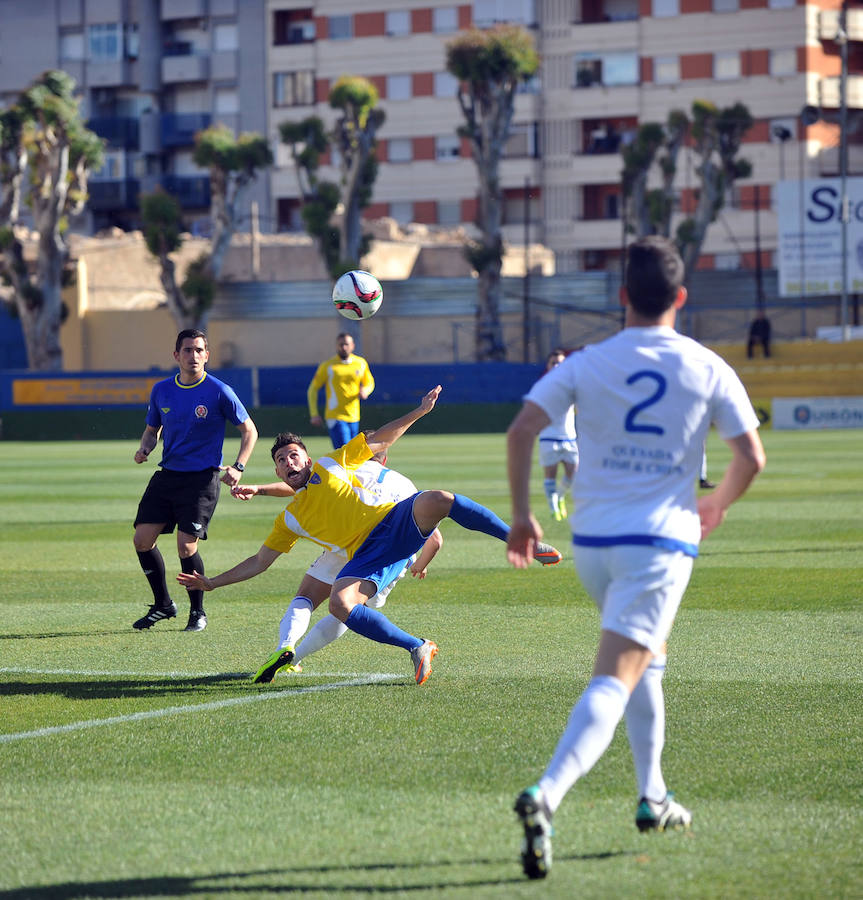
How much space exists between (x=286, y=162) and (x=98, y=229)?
10.9 meters

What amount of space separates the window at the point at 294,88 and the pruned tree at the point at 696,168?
831 inches

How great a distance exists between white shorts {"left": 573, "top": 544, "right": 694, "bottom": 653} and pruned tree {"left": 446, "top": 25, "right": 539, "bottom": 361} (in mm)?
44254

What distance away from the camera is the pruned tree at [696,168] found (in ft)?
180

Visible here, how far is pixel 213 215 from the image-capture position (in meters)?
52.8

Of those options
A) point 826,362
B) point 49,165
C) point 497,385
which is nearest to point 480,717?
point 497,385

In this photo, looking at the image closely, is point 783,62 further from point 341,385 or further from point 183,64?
point 341,385

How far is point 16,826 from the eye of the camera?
17.2 ft

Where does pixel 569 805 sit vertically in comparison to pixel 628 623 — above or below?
below

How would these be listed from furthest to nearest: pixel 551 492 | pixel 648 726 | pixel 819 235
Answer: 1. pixel 819 235
2. pixel 551 492
3. pixel 648 726

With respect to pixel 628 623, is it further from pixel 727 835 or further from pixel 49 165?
pixel 49 165

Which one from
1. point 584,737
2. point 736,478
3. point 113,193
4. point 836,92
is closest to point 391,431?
point 736,478

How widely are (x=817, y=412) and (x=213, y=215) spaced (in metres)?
23.7

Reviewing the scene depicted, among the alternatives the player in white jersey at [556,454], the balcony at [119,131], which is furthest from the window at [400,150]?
the player in white jersey at [556,454]

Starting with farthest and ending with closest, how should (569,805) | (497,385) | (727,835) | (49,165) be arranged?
1. (49,165)
2. (497,385)
3. (569,805)
4. (727,835)
